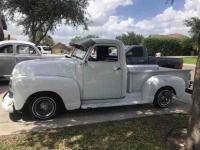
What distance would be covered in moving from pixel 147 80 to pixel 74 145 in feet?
10.6

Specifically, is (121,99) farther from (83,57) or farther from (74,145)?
(74,145)

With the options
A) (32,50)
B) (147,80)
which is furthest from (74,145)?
(32,50)

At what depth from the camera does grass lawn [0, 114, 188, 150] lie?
5293mm

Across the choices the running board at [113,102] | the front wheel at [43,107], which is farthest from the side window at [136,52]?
the front wheel at [43,107]

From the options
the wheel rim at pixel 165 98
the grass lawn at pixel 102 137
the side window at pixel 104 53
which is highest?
the side window at pixel 104 53

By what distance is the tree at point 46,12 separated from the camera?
2186 centimetres

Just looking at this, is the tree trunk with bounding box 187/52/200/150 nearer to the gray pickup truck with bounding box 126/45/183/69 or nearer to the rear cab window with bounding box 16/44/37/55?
the gray pickup truck with bounding box 126/45/183/69

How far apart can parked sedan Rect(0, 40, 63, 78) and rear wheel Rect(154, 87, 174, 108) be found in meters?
5.44

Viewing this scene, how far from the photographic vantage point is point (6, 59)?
11.7 m

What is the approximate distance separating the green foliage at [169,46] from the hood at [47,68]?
136 ft

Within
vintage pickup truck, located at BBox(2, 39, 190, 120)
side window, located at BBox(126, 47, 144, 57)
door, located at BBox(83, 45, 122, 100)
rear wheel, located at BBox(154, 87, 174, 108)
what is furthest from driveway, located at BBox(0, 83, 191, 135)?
side window, located at BBox(126, 47, 144, 57)

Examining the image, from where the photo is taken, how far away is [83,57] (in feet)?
23.6

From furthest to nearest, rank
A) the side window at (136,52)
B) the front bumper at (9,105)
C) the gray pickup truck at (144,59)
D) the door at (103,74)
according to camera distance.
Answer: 1. the side window at (136,52)
2. the gray pickup truck at (144,59)
3. the door at (103,74)
4. the front bumper at (9,105)

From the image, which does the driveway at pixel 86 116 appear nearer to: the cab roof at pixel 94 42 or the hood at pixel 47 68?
the hood at pixel 47 68
